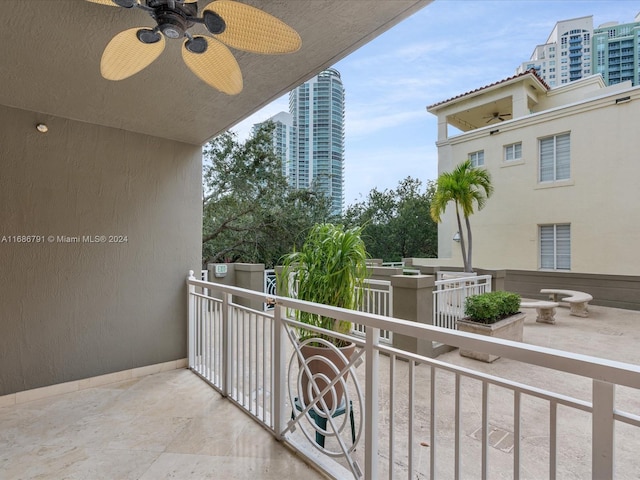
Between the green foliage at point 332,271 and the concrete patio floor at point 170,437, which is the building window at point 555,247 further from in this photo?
the green foliage at point 332,271

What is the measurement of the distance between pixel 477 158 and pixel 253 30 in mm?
9799

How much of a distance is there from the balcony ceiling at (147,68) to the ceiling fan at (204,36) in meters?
0.23

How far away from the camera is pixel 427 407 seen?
2703 millimetres

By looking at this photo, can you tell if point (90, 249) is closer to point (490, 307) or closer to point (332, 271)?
point (332, 271)

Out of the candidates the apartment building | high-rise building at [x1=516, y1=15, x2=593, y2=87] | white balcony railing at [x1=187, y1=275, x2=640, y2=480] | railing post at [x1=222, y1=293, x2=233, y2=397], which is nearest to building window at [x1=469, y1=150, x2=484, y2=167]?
the apartment building

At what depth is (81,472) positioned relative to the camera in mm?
1864

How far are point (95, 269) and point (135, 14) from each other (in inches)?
89.4

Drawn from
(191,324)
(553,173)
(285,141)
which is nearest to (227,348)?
(191,324)

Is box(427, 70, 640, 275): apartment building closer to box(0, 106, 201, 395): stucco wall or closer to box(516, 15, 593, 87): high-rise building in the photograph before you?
box(0, 106, 201, 395): stucco wall

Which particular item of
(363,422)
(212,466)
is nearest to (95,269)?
(212,466)

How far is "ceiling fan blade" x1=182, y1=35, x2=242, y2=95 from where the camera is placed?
1.59 m

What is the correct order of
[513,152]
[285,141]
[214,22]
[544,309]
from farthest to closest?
[285,141] < [513,152] < [544,309] < [214,22]

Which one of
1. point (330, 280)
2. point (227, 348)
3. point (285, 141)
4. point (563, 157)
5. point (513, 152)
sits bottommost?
point (227, 348)

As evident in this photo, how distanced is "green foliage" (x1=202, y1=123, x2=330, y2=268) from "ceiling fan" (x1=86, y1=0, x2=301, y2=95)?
6.56 meters
